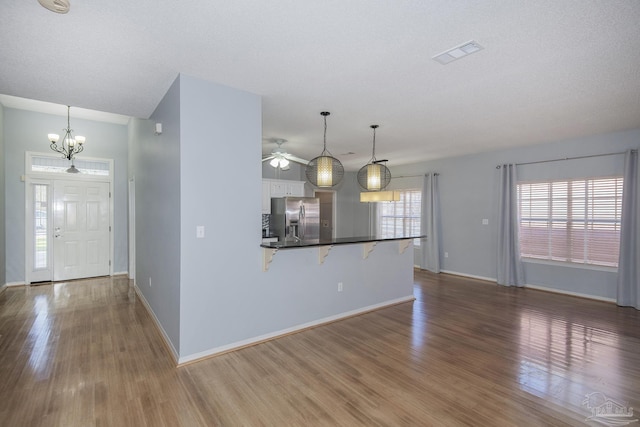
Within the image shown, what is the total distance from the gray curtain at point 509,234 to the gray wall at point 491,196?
177 millimetres

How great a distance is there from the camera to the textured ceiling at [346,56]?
192 cm

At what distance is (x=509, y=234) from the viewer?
5.86 meters

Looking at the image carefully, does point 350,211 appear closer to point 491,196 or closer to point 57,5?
point 491,196

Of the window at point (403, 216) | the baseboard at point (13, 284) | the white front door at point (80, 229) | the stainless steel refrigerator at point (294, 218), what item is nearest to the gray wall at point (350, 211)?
the window at point (403, 216)

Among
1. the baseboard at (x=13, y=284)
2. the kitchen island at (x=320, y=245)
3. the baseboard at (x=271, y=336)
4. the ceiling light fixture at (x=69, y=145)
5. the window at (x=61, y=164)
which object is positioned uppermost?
the ceiling light fixture at (x=69, y=145)

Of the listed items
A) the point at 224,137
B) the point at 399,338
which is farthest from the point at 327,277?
the point at 224,137

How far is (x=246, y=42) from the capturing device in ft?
7.39

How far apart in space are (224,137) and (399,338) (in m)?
2.84

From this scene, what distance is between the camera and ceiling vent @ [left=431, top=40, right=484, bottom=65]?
2.29 m

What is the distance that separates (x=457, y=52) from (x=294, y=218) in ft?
16.9

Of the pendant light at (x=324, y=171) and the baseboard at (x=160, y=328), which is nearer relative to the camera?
the baseboard at (x=160, y=328)

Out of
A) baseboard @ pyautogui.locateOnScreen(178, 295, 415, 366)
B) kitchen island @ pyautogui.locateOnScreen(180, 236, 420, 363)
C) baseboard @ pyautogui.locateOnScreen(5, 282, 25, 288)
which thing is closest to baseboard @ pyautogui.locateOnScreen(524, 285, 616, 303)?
kitchen island @ pyautogui.locateOnScreen(180, 236, 420, 363)

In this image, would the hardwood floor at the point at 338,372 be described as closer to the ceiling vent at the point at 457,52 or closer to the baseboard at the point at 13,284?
the baseboard at the point at 13,284

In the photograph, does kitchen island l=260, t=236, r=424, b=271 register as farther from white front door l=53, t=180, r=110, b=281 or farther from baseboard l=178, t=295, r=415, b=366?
white front door l=53, t=180, r=110, b=281
